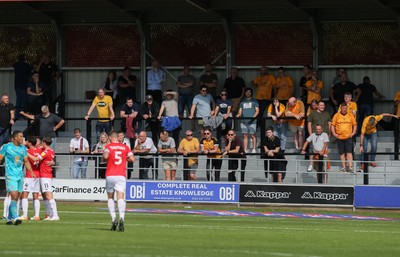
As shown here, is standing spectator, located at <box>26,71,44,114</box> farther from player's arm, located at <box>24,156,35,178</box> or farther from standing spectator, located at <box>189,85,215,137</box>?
player's arm, located at <box>24,156,35,178</box>

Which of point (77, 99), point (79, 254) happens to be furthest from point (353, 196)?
point (79, 254)

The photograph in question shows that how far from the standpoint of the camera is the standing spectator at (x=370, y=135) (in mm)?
32406

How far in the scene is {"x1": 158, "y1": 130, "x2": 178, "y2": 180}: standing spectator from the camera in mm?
33603

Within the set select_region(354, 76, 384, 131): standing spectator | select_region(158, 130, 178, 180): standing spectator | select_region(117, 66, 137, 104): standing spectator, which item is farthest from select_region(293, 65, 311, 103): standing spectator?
select_region(117, 66, 137, 104): standing spectator

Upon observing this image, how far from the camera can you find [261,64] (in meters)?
38.2

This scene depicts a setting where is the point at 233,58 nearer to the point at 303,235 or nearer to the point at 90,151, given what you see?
the point at 90,151

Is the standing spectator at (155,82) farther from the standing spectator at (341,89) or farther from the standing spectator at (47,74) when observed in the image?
the standing spectator at (341,89)

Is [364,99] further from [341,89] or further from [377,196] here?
[377,196]

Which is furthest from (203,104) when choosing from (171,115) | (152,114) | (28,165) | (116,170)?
(116,170)

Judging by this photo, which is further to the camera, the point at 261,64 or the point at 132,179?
the point at 261,64

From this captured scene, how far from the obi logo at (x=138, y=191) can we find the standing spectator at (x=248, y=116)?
11.0 feet

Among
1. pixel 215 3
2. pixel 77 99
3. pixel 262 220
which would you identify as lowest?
pixel 262 220

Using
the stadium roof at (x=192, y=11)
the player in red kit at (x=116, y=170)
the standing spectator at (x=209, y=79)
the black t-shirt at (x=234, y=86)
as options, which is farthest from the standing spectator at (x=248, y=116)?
the player in red kit at (x=116, y=170)

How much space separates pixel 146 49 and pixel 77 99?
10.0ft
